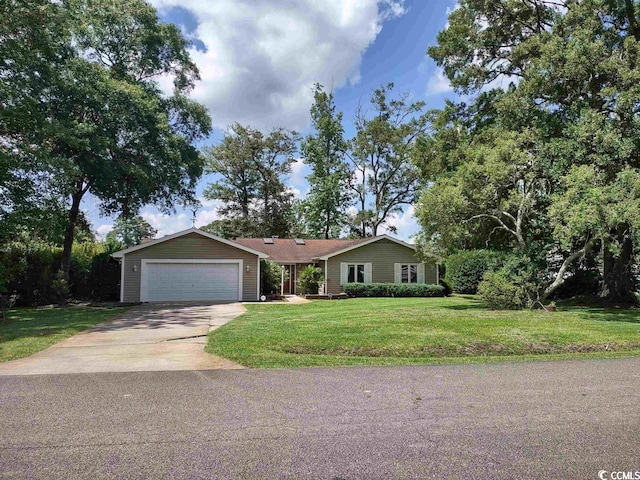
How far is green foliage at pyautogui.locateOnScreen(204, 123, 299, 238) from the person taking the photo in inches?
1652

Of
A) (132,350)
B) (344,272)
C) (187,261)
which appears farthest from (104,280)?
(132,350)

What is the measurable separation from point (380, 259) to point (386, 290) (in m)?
2.56

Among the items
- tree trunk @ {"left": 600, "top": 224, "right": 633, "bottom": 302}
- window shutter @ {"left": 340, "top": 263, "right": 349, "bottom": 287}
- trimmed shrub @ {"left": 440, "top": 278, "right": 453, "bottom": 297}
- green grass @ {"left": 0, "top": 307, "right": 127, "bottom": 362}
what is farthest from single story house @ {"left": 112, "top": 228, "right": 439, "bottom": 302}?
tree trunk @ {"left": 600, "top": 224, "right": 633, "bottom": 302}

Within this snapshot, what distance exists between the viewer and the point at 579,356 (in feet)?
27.1

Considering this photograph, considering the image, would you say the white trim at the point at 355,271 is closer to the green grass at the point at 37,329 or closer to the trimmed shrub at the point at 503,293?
the trimmed shrub at the point at 503,293

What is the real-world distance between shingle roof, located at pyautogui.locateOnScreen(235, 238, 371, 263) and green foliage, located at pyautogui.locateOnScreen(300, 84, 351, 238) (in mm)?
9227

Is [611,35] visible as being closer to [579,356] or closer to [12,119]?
[579,356]

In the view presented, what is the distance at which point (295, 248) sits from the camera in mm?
30641

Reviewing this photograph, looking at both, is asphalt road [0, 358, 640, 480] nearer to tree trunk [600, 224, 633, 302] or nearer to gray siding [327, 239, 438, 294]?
tree trunk [600, 224, 633, 302]

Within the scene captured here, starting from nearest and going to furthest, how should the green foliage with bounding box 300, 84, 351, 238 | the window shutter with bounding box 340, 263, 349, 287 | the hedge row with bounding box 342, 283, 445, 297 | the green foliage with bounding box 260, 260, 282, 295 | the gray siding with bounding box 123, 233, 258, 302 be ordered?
the gray siding with bounding box 123, 233, 258, 302, the green foliage with bounding box 260, 260, 282, 295, the hedge row with bounding box 342, 283, 445, 297, the window shutter with bounding box 340, 263, 349, 287, the green foliage with bounding box 300, 84, 351, 238

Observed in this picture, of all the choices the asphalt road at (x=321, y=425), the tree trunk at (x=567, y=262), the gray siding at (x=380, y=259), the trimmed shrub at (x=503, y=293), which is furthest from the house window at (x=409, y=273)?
the asphalt road at (x=321, y=425)

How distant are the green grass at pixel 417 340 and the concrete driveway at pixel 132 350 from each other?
559 mm

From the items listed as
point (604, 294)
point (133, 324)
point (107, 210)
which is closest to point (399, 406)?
point (133, 324)

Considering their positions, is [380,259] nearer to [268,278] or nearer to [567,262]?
[268,278]
